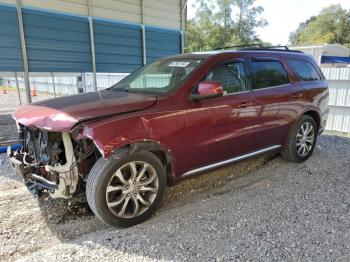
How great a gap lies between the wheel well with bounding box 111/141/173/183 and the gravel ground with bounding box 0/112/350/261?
0.51 metres

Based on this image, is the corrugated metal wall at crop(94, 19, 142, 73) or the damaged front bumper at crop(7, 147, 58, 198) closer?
the damaged front bumper at crop(7, 147, 58, 198)

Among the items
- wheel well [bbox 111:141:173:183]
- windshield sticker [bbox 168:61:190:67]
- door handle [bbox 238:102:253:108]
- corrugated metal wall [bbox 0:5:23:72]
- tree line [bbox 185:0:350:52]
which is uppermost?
tree line [bbox 185:0:350:52]

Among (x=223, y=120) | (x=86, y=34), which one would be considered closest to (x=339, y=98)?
(x=223, y=120)

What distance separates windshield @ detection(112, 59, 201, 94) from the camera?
11.2 ft

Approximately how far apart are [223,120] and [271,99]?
3.34 ft

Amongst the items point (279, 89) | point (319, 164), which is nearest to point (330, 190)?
point (319, 164)

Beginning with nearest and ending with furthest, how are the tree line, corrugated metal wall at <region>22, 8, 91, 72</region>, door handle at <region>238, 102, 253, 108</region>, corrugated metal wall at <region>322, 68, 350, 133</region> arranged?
door handle at <region>238, 102, 253, 108</region>, corrugated metal wall at <region>22, 8, 91, 72</region>, corrugated metal wall at <region>322, 68, 350, 133</region>, the tree line

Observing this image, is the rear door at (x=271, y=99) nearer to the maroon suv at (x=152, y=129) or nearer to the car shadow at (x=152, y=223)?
the maroon suv at (x=152, y=129)

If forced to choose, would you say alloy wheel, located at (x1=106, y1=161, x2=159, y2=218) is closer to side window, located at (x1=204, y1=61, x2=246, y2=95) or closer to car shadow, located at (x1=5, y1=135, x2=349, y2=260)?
car shadow, located at (x1=5, y1=135, x2=349, y2=260)

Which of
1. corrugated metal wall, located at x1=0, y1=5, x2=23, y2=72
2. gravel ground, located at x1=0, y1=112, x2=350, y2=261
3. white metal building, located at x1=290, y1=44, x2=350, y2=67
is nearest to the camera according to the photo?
gravel ground, located at x1=0, y1=112, x2=350, y2=261

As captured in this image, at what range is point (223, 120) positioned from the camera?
11.4 feet

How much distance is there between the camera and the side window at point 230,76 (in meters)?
3.53

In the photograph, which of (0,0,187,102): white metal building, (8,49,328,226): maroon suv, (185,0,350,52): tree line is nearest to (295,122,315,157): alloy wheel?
(8,49,328,226): maroon suv

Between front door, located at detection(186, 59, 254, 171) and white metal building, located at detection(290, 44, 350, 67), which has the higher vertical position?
white metal building, located at detection(290, 44, 350, 67)
